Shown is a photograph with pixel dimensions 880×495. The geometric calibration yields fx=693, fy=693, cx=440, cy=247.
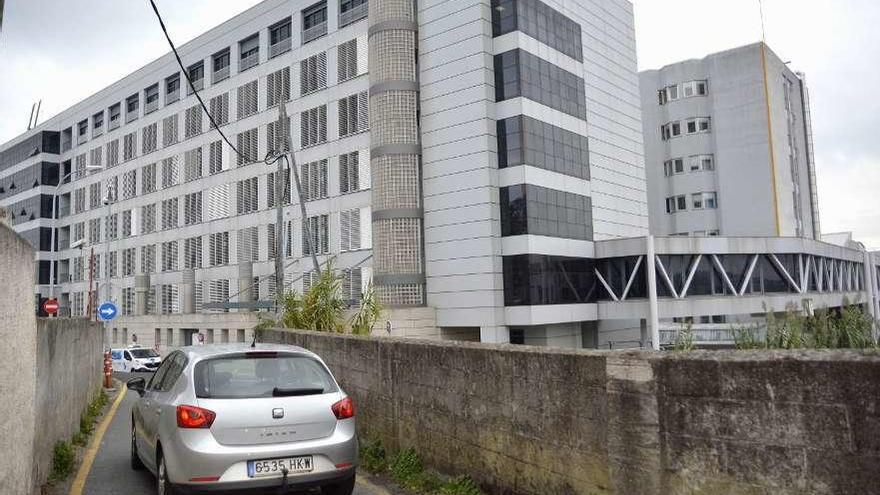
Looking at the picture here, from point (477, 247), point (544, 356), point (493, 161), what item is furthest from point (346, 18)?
point (544, 356)

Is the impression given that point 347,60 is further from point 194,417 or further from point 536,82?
point 194,417

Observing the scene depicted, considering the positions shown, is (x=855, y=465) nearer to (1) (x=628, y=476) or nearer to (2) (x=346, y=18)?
(1) (x=628, y=476)

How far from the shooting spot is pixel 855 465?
151 inches

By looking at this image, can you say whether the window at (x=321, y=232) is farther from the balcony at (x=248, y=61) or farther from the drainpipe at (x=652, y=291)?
the drainpipe at (x=652, y=291)

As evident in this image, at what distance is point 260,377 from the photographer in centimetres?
627

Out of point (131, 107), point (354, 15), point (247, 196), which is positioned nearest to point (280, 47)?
point (354, 15)

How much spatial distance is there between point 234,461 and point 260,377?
0.85 meters

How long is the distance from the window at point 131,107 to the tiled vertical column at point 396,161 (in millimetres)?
29711

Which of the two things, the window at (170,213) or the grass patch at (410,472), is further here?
the window at (170,213)

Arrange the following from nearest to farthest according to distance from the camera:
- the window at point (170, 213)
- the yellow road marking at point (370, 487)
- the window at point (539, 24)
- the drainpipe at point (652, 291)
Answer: the yellow road marking at point (370, 487) → the window at point (539, 24) → the drainpipe at point (652, 291) → the window at point (170, 213)

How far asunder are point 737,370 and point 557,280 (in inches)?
1147

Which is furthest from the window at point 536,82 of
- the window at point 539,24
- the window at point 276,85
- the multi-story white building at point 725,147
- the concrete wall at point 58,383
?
the concrete wall at point 58,383

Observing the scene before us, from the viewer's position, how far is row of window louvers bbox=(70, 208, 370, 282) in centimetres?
3631

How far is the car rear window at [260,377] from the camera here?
6.02 m
